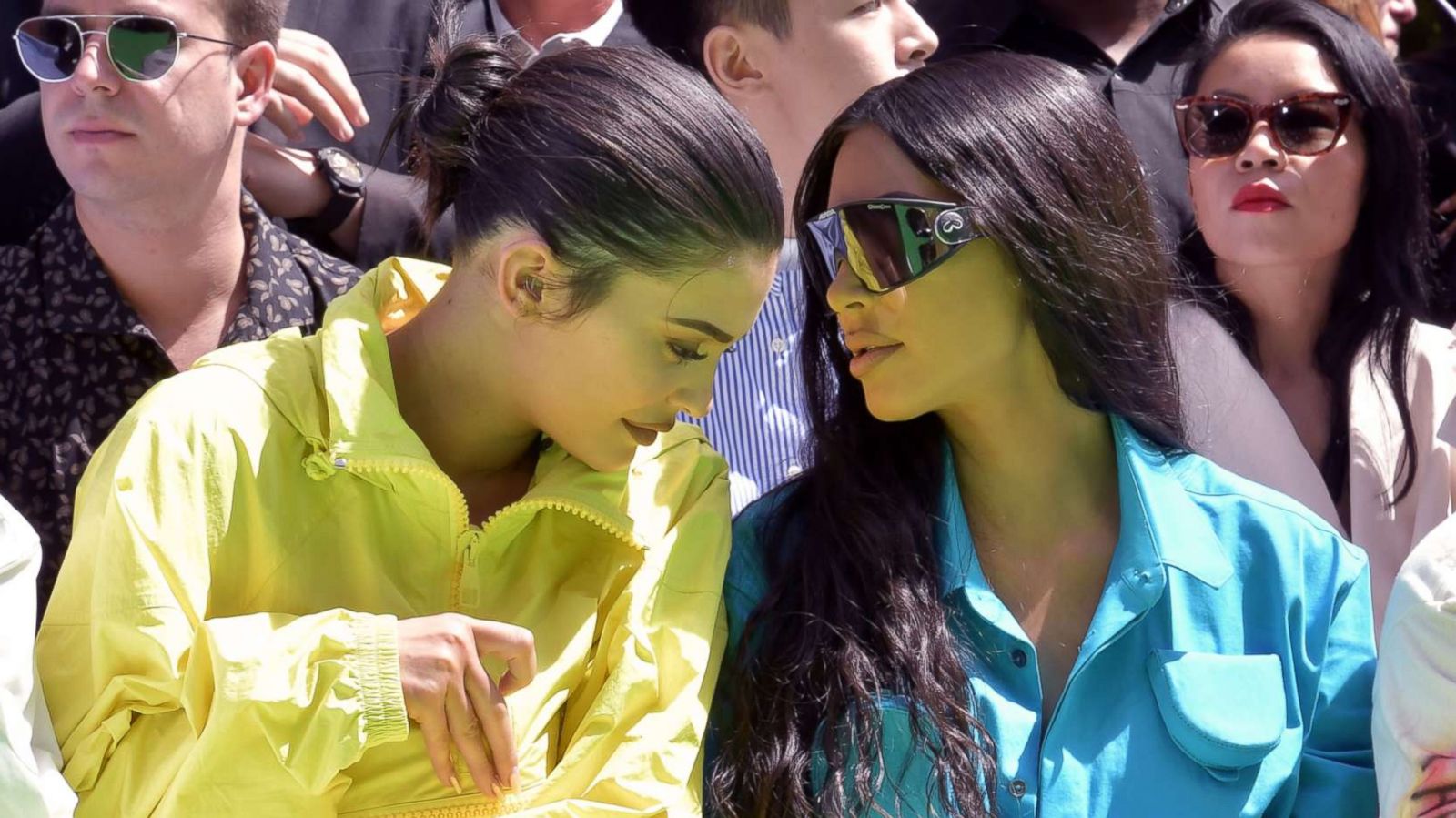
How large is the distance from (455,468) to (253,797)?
0.57 m

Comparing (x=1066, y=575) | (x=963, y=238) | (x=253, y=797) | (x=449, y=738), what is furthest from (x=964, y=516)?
(x=253, y=797)

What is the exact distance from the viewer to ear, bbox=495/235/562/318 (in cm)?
227

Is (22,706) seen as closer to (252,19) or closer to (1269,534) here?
(252,19)

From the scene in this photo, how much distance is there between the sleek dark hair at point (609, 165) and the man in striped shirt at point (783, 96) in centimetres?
81

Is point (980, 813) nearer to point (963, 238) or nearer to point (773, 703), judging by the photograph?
point (773, 703)

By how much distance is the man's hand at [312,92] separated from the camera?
10.1 feet

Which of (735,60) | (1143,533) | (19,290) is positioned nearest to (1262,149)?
(735,60)

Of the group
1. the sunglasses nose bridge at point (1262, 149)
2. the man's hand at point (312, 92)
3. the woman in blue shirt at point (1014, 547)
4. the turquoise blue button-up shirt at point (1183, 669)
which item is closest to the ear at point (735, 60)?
the man's hand at point (312, 92)

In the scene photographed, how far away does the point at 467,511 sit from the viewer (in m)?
2.30

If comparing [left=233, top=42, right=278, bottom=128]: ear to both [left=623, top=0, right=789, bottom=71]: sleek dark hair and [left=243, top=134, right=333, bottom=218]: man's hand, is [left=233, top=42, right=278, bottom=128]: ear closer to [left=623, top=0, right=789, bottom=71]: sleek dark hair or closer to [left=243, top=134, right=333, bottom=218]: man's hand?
[left=243, top=134, right=333, bottom=218]: man's hand

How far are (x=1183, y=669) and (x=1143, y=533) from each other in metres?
0.20

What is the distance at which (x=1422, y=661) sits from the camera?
7.19 feet

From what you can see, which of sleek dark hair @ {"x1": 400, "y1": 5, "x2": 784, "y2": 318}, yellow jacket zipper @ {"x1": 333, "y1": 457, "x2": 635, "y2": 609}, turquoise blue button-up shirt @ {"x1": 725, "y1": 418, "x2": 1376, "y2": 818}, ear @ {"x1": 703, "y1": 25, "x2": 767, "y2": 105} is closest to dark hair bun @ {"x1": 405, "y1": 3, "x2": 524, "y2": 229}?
sleek dark hair @ {"x1": 400, "y1": 5, "x2": 784, "y2": 318}

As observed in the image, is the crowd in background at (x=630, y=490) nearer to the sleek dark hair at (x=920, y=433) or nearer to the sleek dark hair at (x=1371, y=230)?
the sleek dark hair at (x=920, y=433)
